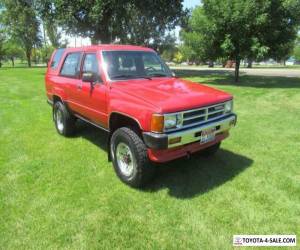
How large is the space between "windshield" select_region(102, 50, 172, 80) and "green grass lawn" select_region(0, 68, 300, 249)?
5.38ft

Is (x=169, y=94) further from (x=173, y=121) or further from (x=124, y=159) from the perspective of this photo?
(x=124, y=159)

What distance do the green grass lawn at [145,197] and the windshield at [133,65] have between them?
5.38ft

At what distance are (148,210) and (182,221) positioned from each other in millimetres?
484

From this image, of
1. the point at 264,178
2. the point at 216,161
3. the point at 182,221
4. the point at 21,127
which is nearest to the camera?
the point at 182,221

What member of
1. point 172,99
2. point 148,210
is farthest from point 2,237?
point 172,99

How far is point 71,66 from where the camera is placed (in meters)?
6.05

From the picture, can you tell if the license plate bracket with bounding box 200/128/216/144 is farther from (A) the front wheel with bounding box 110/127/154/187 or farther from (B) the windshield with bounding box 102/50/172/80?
(B) the windshield with bounding box 102/50/172/80

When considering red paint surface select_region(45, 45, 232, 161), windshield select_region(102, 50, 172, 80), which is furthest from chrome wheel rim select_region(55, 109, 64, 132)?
windshield select_region(102, 50, 172, 80)

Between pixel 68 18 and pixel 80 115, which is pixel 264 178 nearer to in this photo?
pixel 80 115

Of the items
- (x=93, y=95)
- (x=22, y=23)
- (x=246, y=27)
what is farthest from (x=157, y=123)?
(x=22, y=23)

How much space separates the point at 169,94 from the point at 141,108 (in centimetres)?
51

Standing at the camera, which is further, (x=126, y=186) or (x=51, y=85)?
(x=51, y=85)

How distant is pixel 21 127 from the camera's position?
7.54 m

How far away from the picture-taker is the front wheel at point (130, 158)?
3.98 meters
